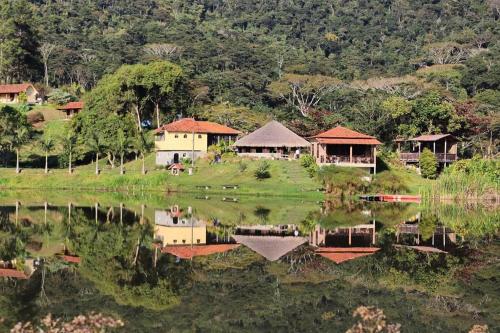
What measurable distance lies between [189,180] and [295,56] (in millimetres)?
73180

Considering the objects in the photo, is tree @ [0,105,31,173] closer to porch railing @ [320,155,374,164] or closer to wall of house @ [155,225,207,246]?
porch railing @ [320,155,374,164]

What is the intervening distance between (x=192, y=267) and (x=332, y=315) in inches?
319

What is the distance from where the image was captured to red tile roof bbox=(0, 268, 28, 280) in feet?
76.6

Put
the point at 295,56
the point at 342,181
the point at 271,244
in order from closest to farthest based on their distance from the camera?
the point at 271,244 < the point at 342,181 < the point at 295,56

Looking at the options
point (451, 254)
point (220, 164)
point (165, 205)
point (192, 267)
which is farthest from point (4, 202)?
point (451, 254)

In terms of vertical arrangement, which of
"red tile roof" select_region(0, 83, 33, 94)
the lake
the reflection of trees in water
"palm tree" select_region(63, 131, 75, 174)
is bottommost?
the lake

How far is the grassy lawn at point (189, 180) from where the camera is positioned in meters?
58.8

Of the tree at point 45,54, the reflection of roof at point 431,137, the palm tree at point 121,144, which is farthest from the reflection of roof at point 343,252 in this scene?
the tree at point 45,54

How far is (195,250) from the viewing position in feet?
101

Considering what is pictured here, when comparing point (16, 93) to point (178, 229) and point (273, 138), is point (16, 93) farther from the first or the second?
point (178, 229)

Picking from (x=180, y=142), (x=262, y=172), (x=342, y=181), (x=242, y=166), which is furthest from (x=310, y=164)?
(x=180, y=142)

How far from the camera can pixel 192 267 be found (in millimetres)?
26266

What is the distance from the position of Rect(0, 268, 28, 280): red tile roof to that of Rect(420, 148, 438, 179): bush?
4465cm

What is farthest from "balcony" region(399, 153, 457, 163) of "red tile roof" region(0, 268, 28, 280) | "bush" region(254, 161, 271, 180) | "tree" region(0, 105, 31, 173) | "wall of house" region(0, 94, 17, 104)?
"red tile roof" region(0, 268, 28, 280)
